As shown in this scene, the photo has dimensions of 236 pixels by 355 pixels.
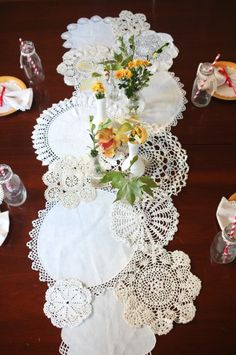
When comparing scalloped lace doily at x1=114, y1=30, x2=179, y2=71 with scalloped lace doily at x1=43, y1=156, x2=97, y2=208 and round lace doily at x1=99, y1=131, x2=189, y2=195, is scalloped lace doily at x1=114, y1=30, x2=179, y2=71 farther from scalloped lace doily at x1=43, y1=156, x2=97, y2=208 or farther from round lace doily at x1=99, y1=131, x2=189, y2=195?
scalloped lace doily at x1=43, y1=156, x2=97, y2=208

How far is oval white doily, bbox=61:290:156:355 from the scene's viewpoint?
87 cm

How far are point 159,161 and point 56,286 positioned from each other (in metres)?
0.51

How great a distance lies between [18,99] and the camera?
1319mm

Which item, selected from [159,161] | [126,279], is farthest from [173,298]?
[159,161]

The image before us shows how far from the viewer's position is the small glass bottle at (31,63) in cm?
134

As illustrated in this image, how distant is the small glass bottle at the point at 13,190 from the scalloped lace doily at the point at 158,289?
15.7 inches

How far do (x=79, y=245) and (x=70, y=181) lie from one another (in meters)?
0.22

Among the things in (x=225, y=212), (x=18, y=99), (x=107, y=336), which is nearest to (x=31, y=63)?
(x=18, y=99)

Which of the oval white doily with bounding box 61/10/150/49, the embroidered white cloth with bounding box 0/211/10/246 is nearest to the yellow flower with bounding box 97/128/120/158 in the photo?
the embroidered white cloth with bounding box 0/211/10/246

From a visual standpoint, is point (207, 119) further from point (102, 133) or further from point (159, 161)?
point (102, 133)

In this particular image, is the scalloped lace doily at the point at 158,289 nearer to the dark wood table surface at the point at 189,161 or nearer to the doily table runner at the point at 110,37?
the dark wood table surface at the point at 189,161

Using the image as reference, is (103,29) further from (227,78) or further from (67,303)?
(67,303)

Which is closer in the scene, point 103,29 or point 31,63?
point 31,63

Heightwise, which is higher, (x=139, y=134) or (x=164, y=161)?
(x=139, y=134)
